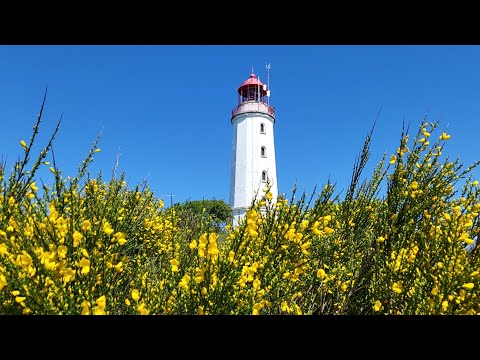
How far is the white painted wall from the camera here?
20.8 meters

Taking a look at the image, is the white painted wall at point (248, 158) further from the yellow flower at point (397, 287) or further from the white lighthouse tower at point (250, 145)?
the yellow flower at point (397, 287)

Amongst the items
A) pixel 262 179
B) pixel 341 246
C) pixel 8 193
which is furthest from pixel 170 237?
pixel 262 179

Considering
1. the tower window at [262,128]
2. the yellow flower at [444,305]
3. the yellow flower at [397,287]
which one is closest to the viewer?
the yellow flower at [444,305]

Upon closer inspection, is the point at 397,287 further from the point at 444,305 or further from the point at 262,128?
the point at 262,128

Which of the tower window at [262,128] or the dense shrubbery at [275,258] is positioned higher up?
the tower window at [262,128]

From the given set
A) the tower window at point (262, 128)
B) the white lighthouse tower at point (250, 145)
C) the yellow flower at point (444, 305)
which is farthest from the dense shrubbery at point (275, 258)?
the tower window at point (262, 128)

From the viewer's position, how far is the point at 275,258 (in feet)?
5.94

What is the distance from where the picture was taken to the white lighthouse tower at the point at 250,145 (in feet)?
68.5

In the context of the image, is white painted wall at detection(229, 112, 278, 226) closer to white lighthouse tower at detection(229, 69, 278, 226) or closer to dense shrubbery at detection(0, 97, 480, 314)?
white lighthouse tower at detection(229, 69, 278, 226)

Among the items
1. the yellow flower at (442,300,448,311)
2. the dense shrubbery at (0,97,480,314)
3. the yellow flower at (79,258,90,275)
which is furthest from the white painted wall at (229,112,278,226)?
the yellow flower at (79,258,90,275)

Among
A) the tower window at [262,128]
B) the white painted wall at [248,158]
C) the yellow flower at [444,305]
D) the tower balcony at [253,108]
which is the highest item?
Answer: the tower balcony at [253,108]

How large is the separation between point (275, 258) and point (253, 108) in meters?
22.0
